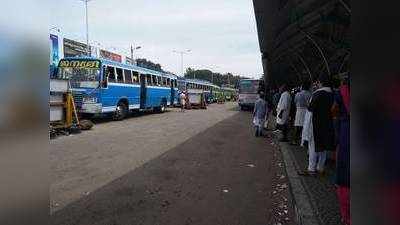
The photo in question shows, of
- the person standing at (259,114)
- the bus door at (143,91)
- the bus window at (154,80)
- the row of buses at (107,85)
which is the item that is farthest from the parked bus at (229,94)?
the person standing at (259,114)

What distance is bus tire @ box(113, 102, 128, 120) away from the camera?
23.1m

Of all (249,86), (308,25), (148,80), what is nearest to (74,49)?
(148,80)

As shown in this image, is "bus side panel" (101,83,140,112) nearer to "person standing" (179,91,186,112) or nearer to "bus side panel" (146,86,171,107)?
"bus side panel" (146,86,171,107)

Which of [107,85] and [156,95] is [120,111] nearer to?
[107,85]

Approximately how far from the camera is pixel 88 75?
68.4ft

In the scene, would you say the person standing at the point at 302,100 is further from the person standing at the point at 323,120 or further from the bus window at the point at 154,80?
the bus window at the point at 154,80

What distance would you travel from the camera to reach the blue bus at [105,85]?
20.3m

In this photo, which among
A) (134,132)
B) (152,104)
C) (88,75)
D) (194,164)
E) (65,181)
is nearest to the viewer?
(65,181)

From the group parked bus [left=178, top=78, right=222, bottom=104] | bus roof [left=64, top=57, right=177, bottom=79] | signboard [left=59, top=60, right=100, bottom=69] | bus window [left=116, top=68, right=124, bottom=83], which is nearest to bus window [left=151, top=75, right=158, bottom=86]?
bus roof [left=64, top=57, right=177, bottom=79]
